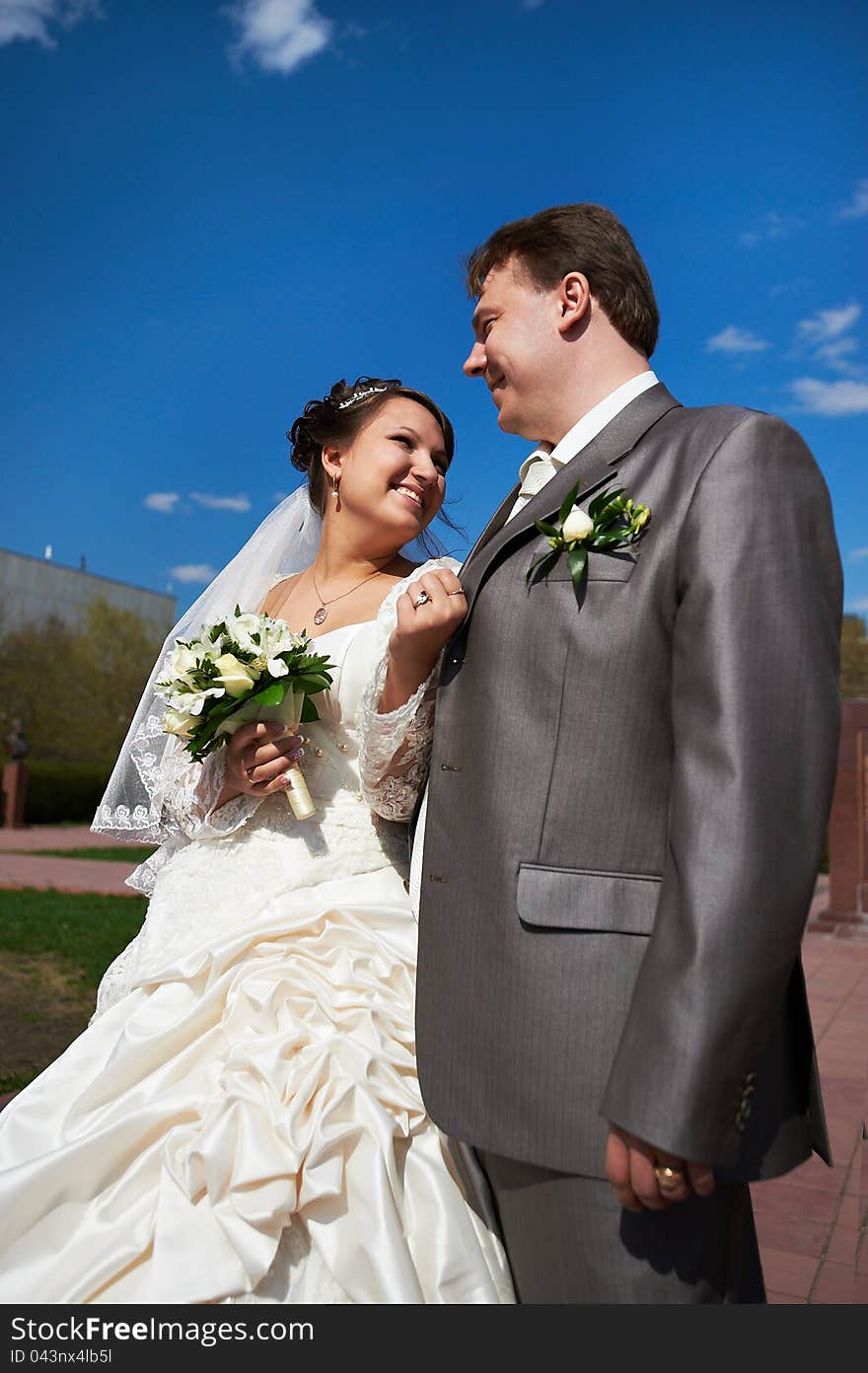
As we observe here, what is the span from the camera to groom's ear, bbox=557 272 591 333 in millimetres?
2115

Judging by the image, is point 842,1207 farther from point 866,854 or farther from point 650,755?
point 866,854

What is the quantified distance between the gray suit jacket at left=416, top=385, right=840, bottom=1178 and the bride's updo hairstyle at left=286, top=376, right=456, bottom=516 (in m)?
1.41

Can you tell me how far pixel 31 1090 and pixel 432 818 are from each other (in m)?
1.23

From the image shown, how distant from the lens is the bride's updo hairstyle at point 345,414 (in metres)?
3.34

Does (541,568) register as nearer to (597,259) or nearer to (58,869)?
(597,259)

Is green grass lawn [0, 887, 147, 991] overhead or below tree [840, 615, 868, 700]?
below

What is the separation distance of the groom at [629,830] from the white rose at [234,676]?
0.72m

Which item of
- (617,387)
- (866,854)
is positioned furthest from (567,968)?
(866,854)

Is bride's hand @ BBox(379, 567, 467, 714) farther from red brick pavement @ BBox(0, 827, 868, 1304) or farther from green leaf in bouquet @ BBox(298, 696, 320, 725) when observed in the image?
red brick pavement @ BBox(0, 827, 868, 1304)

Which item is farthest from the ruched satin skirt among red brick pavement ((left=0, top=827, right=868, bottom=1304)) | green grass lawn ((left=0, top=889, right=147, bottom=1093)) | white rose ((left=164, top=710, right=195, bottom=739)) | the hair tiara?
green grass lawn ((left=0, top=889, right=147, bottom=1093))

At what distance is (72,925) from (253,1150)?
8918 mm

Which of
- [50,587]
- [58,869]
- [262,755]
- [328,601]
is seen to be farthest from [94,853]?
[50,587]

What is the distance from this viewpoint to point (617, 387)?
2125 millimetres

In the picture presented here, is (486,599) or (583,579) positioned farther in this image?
(486,599)
